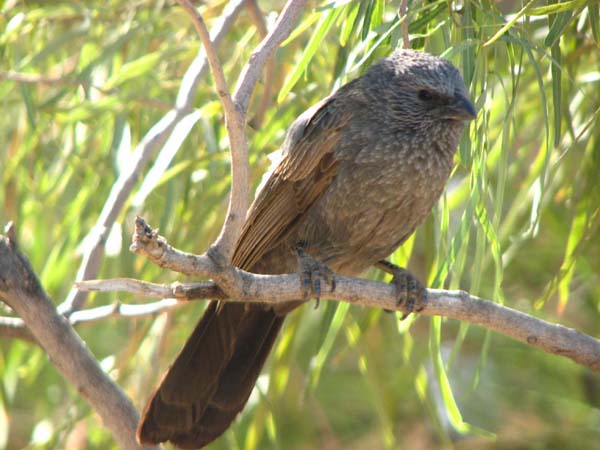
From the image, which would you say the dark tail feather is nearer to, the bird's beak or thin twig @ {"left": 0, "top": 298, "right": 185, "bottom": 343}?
thin twig @ {"left": 0, "top": 298, "right": 185, "bottom": 343}

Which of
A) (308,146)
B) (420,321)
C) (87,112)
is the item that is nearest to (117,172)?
(87,112)

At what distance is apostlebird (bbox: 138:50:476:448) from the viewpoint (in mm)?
2836

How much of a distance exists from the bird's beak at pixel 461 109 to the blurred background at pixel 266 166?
6 centimetres

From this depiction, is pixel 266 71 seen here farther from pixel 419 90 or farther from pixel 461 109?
pixel 461 109

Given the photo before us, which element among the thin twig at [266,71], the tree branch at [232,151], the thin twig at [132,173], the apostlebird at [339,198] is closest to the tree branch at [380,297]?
the tree branch at [232,151]

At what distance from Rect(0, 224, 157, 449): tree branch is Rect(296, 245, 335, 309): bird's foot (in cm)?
56

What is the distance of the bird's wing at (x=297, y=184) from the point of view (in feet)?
9.62

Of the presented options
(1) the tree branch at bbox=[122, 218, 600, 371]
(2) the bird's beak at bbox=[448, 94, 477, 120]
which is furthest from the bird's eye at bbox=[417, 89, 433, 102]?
(1) the tree branch at bbox=[122, 218, 600, 371]

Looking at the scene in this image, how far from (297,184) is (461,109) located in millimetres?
547

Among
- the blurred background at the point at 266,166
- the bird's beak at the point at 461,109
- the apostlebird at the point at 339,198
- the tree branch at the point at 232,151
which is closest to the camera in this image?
the tree branch at the point at 232,151

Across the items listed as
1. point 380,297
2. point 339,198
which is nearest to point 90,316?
point 339,198

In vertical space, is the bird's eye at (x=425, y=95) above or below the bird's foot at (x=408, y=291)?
above

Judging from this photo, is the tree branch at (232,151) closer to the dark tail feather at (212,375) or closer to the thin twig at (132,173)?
the thin twig at (132,173)

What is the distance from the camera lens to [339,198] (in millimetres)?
2895
